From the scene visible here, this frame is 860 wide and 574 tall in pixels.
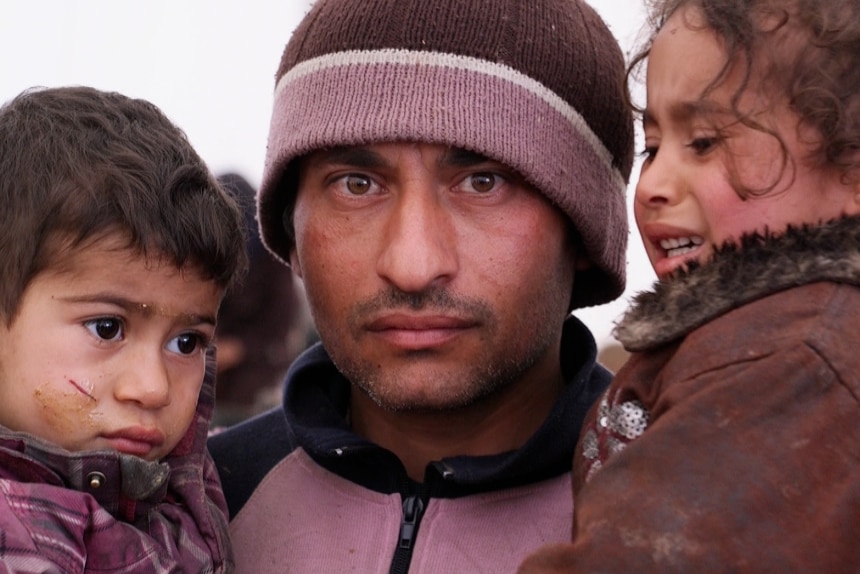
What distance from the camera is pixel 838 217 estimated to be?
1.81 metres

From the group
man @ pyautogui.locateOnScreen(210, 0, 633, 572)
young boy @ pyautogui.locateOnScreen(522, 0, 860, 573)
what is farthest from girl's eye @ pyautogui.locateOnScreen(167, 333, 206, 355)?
young boy @ pyautogui.locateOnScreen(522, 0, 860, 573)

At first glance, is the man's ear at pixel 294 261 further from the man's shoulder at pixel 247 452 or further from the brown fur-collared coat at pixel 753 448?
the brown fur-collared coat at pixel 753 448

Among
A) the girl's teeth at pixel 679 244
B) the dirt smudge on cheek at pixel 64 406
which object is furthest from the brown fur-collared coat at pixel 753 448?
the dirt smudge on cheek at pixel 64 406

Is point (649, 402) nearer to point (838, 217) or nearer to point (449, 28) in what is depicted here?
point (838, 217)

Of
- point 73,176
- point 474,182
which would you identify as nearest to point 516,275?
point 474,182

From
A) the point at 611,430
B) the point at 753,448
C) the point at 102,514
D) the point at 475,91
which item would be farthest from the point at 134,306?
the point at 753,448

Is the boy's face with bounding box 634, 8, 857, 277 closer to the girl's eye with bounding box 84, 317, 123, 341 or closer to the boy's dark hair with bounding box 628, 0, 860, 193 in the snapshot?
the boy's dark hair with bounding box 628, 0, 860, 193

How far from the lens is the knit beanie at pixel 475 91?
7.88ft

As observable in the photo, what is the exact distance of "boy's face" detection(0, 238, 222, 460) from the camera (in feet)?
6.94

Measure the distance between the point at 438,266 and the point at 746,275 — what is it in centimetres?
71

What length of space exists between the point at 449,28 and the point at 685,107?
67 cm

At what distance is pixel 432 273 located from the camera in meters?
2.27

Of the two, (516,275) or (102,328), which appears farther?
(516,275)

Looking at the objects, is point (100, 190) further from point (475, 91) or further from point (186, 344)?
point (475, 91)
